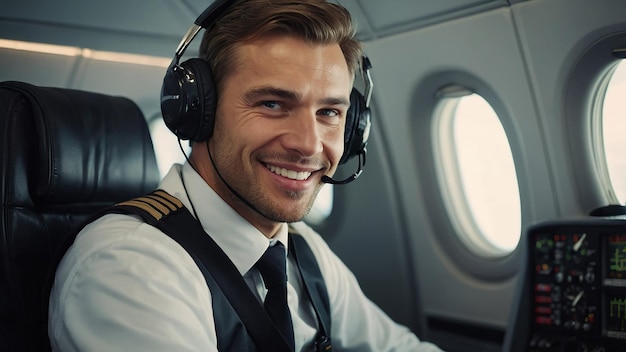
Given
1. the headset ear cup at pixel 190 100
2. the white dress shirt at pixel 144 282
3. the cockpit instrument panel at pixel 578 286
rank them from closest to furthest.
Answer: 1. the white dress shirt at pixel 144 282
2. the headset ear cup at pixel 190 100
3. the cockpit instrument panel at pixel 578 286

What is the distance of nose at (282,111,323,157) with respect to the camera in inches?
76.3

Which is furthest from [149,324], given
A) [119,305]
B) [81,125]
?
[81,125]

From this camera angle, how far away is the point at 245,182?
1.96 meters

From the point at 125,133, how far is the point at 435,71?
145 cm

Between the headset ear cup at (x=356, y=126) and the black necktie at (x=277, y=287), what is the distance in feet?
1.39

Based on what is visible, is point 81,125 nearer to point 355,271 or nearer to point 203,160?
point 203,160

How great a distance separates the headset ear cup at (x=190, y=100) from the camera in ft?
6.16

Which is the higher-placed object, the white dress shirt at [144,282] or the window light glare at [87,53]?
the window light glare at [87,53]

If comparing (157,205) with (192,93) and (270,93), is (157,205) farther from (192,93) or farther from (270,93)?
(270,93)

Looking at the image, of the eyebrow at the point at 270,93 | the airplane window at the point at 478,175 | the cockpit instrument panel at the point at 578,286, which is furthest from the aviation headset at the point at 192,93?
the airplane window at the point at 478,175

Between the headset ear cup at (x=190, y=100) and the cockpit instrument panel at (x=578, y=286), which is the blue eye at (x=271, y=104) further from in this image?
the cockpit instrument panel at (x=578, y=286)

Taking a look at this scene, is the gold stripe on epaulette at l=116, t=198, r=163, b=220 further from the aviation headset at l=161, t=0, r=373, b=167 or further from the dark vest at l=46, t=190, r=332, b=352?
the aviation headset at l=161, t=0, r=373, b=167

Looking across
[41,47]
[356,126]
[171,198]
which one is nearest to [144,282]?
[171,198]

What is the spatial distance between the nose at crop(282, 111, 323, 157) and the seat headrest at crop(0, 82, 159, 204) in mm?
563
